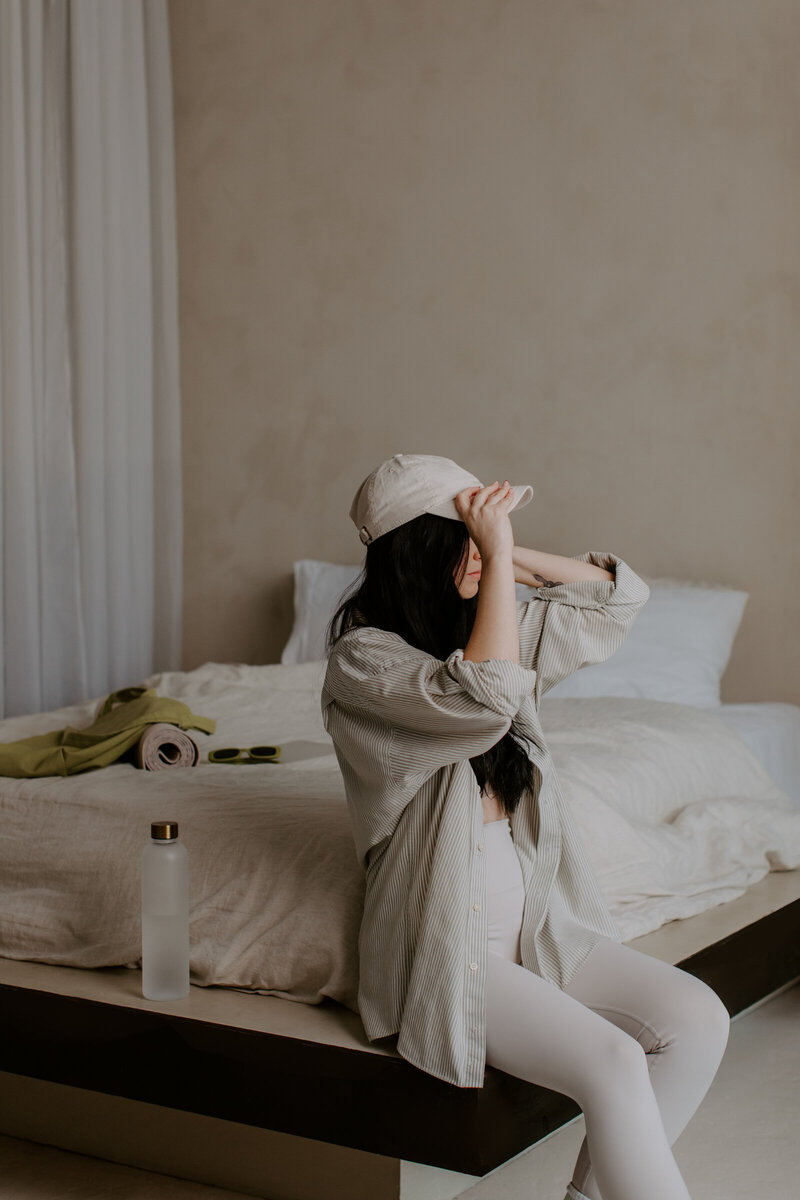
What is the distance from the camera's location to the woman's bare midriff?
157 centimetres

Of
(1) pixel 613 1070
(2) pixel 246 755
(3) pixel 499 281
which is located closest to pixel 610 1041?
(1) pixel 613 1070

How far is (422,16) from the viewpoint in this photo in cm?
395

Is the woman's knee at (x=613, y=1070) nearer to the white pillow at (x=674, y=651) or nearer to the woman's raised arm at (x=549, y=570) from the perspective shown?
the woman's raised arm at (x=549, y=570)

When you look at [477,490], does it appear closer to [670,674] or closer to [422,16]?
[670,674]

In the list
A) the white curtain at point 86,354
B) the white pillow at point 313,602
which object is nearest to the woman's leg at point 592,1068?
the white pillow at point 313,602

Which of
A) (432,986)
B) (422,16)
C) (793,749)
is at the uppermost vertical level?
(422,16)

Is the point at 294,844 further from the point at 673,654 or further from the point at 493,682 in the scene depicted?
the point at 673,654

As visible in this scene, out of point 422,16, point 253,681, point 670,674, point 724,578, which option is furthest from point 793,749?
point 422,16

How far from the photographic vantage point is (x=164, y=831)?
1677 millimetres

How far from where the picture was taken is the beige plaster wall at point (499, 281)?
3.45m

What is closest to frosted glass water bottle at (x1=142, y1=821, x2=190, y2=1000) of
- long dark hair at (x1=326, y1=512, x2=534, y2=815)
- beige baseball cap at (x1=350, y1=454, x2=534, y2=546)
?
long dark hair at (x1=326, y1=512, x2=534, y2=815)

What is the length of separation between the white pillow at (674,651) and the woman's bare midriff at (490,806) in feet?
5.20

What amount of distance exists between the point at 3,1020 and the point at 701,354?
102 inches

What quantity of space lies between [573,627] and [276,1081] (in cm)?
70
